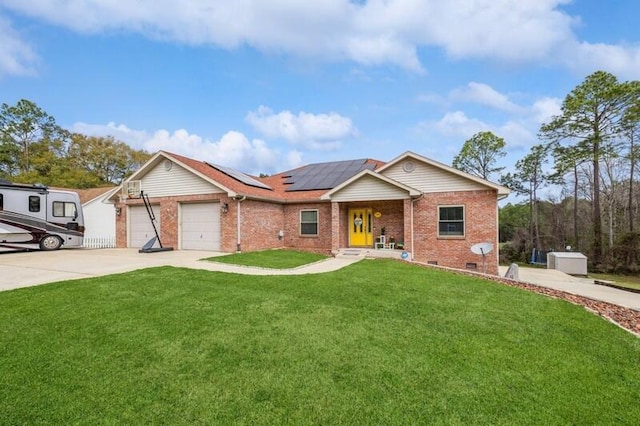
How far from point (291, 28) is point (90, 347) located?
1219 cm

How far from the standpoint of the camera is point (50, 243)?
15.0 meters

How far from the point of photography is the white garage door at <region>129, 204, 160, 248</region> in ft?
53.9

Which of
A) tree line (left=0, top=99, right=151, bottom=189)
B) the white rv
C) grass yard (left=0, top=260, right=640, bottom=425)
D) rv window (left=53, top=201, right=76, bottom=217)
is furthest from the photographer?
tree line (left=0, top=99, right=151, bottom=189)

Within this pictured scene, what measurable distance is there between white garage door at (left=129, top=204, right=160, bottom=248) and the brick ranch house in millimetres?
53

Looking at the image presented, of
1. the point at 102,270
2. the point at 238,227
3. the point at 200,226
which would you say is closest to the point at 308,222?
the point at 238,227

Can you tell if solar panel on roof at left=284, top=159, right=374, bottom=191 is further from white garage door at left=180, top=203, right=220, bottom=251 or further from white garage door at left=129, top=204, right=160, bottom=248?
white garage door at left=129, top=204, right=160, bottom=248

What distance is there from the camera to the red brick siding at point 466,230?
13.1m

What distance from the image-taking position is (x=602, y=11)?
40.1 feet

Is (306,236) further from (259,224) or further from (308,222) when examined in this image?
(259,224)

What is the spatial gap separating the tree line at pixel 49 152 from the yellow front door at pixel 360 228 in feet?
107

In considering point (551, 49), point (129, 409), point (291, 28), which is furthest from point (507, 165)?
point (129, 409)

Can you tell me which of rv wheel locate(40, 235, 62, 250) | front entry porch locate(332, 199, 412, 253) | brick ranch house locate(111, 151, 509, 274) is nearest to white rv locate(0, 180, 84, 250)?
rv wheel locate(40, 235, 62, 250)

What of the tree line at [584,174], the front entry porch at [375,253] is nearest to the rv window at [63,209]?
the front entry porch at [375,253]

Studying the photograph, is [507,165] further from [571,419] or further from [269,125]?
[571,419]
